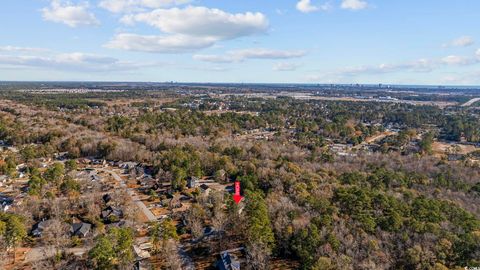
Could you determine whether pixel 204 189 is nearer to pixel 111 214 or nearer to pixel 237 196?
pixel 237 196

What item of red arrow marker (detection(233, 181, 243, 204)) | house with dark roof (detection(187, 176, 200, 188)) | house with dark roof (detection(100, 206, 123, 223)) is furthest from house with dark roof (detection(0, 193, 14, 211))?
red arrow marker (detection(233, 181, 243, 204))

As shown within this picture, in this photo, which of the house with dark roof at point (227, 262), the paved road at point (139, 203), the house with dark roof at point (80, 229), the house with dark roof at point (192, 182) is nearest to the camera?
the house with dark roof at point (227, 262)

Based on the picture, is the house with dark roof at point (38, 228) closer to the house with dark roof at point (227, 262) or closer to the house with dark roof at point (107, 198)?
the house with dark roof at point (107, 198)

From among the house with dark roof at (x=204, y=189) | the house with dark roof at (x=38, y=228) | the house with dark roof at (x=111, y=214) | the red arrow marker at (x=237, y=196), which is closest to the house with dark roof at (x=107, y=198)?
the house with dark roof at (x=111, y=214)

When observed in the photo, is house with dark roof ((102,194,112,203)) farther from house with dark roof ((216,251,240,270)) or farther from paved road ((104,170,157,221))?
house with dark roof ((216,251,240,270))

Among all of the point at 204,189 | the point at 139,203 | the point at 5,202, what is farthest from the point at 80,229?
the point at 204,189

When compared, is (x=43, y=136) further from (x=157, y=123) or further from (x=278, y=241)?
(x=278, y=241)
